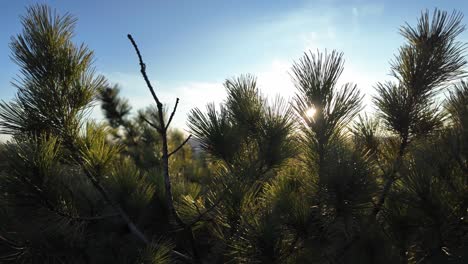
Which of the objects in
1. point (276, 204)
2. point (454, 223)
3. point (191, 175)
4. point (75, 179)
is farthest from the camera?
point (191, 175)

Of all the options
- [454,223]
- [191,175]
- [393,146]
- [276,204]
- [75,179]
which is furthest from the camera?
[191,175]

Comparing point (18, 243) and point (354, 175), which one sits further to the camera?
point (18, 243)

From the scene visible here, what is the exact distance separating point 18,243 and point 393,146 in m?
1.14

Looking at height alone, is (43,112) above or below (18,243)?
above

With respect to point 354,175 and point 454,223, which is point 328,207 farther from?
point 454,223

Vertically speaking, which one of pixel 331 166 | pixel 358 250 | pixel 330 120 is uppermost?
pixel 330 120

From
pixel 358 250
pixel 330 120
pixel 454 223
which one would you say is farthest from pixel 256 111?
pixel 454 223

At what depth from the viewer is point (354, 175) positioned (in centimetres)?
77

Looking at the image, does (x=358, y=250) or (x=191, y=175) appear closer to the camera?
(x=358, y=250)

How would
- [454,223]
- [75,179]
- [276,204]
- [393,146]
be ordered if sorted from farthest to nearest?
[75,179]
[393,146]
[276,204]
[454,223]

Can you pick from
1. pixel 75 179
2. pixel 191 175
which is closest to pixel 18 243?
pixel 75 179

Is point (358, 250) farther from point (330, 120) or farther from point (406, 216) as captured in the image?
point (330, 120)

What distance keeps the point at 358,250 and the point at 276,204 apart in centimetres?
24

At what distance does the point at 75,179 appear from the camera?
1.12 metres
